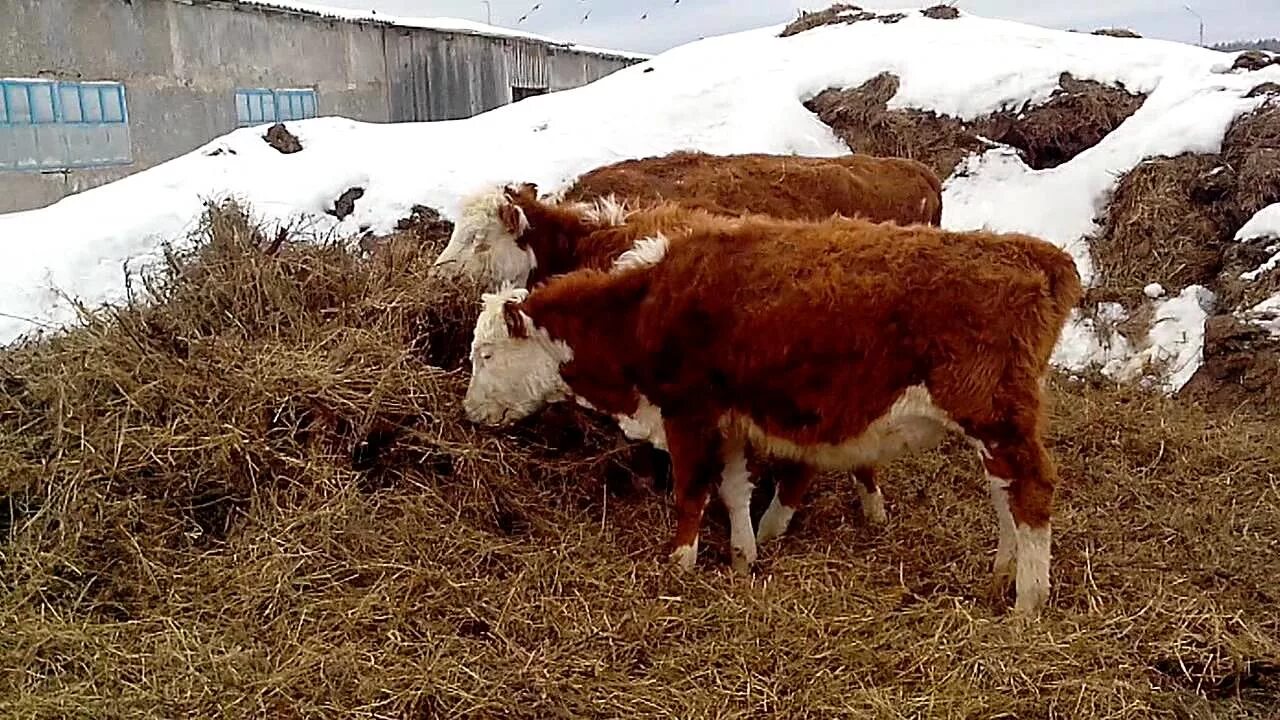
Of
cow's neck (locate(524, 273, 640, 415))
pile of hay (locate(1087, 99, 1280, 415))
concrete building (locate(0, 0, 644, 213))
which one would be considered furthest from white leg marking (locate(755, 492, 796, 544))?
concrete building (locate(0, 0, 644, 213))

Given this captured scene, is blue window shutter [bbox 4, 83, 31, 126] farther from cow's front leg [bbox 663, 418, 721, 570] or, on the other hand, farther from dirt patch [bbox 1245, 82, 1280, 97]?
dirt patch [bbox 1245, 82, 1280, 97]

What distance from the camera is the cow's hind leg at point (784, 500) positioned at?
4.89 m

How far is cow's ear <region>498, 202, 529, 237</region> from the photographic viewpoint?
6.01 m

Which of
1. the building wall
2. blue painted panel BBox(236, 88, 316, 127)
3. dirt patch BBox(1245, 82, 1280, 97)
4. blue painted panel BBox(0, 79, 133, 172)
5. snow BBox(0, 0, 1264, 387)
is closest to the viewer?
snow BBox(0, 0, 1264, 387)

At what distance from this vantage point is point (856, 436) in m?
4.26

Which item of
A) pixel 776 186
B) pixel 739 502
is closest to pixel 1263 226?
pixel 776 186

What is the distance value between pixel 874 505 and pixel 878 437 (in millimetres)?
971

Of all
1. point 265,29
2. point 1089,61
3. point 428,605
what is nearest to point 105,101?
point 265,29

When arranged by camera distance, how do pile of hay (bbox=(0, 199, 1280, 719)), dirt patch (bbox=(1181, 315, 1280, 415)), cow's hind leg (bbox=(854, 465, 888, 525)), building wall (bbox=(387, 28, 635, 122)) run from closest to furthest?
pile of hay (bbox=(0, 199, 1280, 719))
cow's hind leg (bbox=(854, 465, 888, 525))
dirt patch (bbox=(1181, 315, 1280, 415))
building wall (bbox=(387, 28, 635, 122))

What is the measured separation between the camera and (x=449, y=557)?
4.41 metres

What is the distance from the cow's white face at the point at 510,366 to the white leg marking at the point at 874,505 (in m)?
1.51

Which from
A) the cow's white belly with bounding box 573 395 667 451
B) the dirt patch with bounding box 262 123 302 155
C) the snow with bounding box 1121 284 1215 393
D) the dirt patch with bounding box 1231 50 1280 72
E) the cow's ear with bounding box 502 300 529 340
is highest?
the dirt patch with bounding box 1231 50 1280 72

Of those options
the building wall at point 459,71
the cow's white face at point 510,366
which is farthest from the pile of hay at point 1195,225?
the building wall at point 459,71

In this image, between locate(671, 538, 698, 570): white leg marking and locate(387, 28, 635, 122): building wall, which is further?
locate(387, 28, 635, 122): building wall
